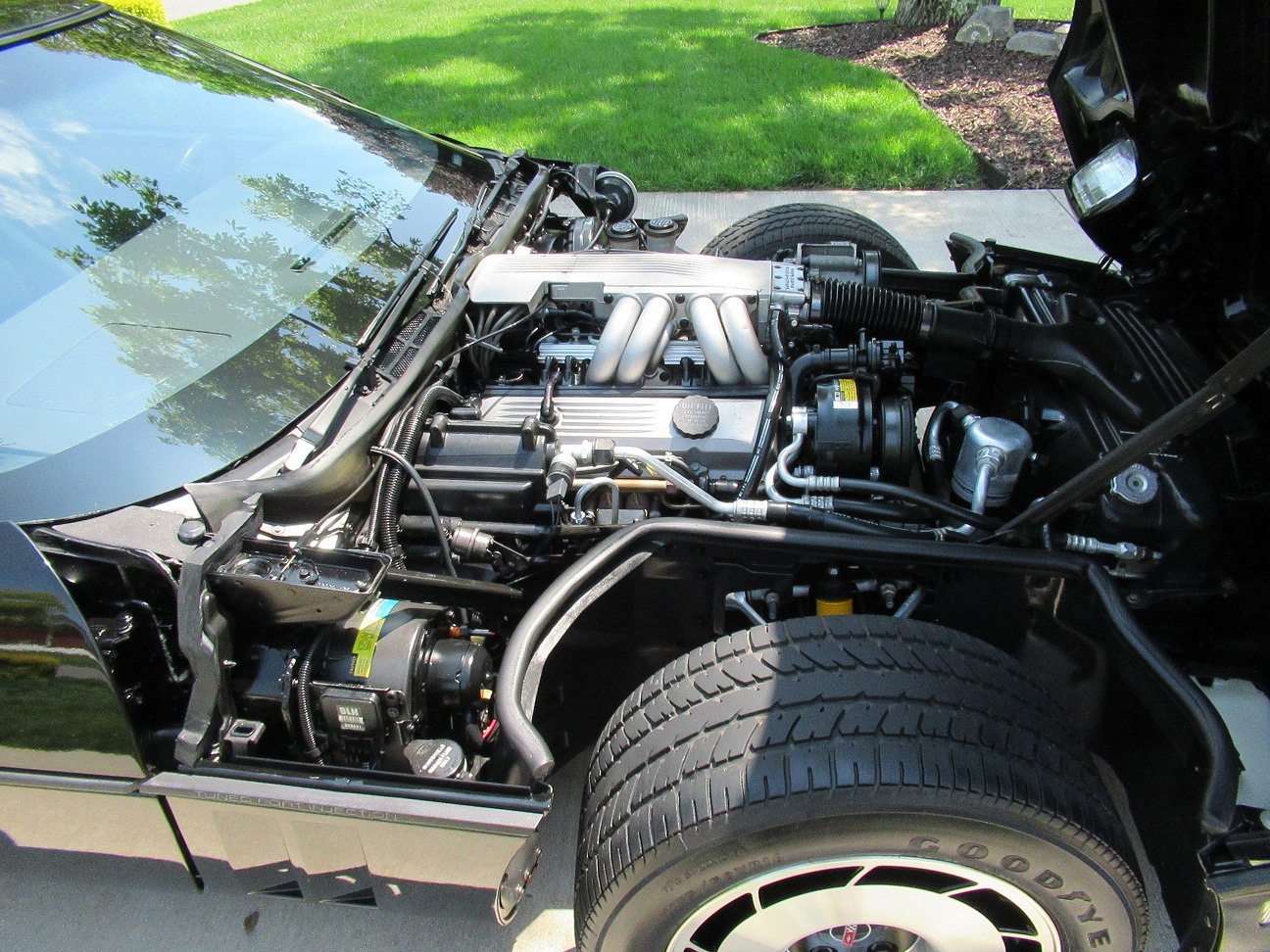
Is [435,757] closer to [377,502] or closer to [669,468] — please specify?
[377,502]

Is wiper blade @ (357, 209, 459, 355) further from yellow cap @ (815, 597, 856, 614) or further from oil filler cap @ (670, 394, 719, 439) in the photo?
yellow cap @ (815, 597, 856, 614)

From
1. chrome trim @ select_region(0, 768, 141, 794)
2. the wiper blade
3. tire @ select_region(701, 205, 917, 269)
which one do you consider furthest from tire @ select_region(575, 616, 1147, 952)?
tire @ select_region(701, 205, 917, 269)

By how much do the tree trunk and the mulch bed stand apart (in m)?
0.10

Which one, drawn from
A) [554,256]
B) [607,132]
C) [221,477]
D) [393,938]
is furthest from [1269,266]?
[607,132]

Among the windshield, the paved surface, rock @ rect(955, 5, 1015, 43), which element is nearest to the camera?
the windshield

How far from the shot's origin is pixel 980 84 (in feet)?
23.6

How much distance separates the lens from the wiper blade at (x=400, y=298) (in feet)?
6.69

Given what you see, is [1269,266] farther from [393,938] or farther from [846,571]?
[393,938]

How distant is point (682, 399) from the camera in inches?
82.7

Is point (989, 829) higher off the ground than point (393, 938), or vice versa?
point (989, 829)

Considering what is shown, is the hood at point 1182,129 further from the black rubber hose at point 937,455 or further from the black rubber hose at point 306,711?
the black rubber hose at point 306,711

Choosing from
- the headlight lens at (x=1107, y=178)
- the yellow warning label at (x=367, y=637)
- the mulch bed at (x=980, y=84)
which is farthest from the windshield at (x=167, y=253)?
the mulch bed at (x=980, y=84)

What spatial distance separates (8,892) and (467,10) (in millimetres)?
11439

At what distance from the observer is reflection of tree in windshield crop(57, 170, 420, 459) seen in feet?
5.77
